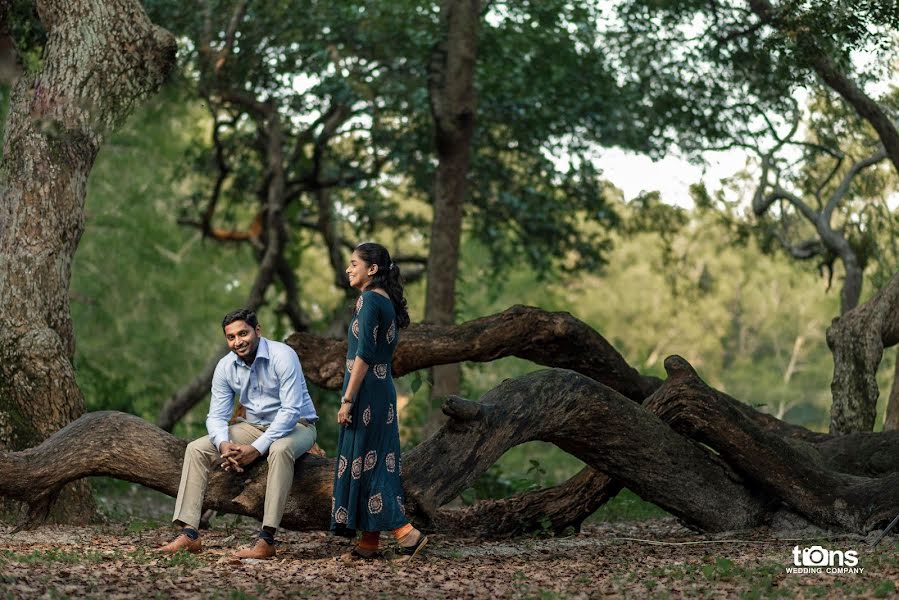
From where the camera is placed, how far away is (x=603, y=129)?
17.1 m

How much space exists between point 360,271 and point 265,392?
1.00 m

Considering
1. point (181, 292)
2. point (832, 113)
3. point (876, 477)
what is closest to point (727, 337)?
point (181, 292)

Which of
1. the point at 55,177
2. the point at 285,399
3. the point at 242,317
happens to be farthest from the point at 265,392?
the point at 55,177

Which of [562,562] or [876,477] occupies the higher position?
[876,477]

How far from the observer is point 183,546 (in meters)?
6.99

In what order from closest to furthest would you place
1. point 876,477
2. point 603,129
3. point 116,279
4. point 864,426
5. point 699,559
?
point 699,559 → point 876,477 → point 864,426 → point 603,129 → point 116,279

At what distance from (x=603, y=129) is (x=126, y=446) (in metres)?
11.1

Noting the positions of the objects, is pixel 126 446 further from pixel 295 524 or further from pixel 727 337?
pixel 727 337

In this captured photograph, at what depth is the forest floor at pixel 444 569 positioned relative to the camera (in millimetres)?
6051

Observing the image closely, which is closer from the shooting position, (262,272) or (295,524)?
(295,524)

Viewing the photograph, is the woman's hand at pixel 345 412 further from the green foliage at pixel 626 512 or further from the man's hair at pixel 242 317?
the green foliage at pixel 626 512

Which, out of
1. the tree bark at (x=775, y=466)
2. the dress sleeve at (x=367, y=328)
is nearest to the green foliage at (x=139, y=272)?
the tree bark at (x=775, y=466)

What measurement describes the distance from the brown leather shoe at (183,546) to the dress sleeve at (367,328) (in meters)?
1.55

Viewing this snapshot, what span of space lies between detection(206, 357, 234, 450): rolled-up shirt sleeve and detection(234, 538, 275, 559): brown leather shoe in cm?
65
